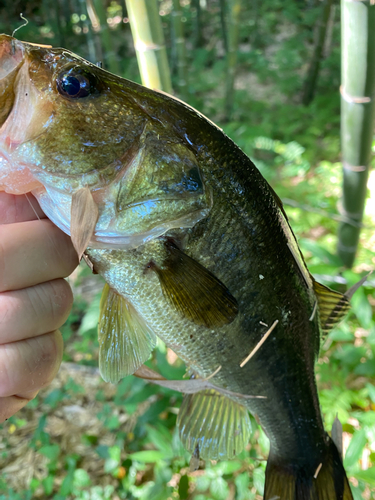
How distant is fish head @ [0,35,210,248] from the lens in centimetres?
64

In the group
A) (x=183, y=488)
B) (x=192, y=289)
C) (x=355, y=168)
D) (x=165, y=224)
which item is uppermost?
(x=165, y=224)

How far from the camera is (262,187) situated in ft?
2.73

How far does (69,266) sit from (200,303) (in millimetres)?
306

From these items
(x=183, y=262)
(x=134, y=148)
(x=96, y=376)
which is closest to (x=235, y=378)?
(x=183, y=262)

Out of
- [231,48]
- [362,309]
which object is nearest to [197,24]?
[231,48]

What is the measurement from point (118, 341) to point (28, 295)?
9.4 inches

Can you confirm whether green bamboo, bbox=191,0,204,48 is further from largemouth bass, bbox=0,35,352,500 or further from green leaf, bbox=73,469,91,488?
green leaf, bbox=73,469,91,488

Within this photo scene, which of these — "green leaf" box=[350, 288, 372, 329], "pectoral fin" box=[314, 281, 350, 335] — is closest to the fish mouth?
"pectoral fin" box=[314, 281, 350, 335]

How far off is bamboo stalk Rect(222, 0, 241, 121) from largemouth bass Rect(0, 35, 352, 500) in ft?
15.6

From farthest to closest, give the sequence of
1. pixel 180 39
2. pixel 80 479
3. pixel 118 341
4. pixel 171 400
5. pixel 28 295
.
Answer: pixel 180 39
pixel 171 400
pixel 80 479
pixel 118 341
pixel 28 295

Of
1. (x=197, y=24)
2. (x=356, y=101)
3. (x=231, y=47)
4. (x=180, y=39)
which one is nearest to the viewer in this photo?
(x=356, y=101)

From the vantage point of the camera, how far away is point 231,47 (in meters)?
5.09

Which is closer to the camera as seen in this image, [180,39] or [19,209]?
[19,209]

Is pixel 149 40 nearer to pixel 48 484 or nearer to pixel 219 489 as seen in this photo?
pixel 219 489
